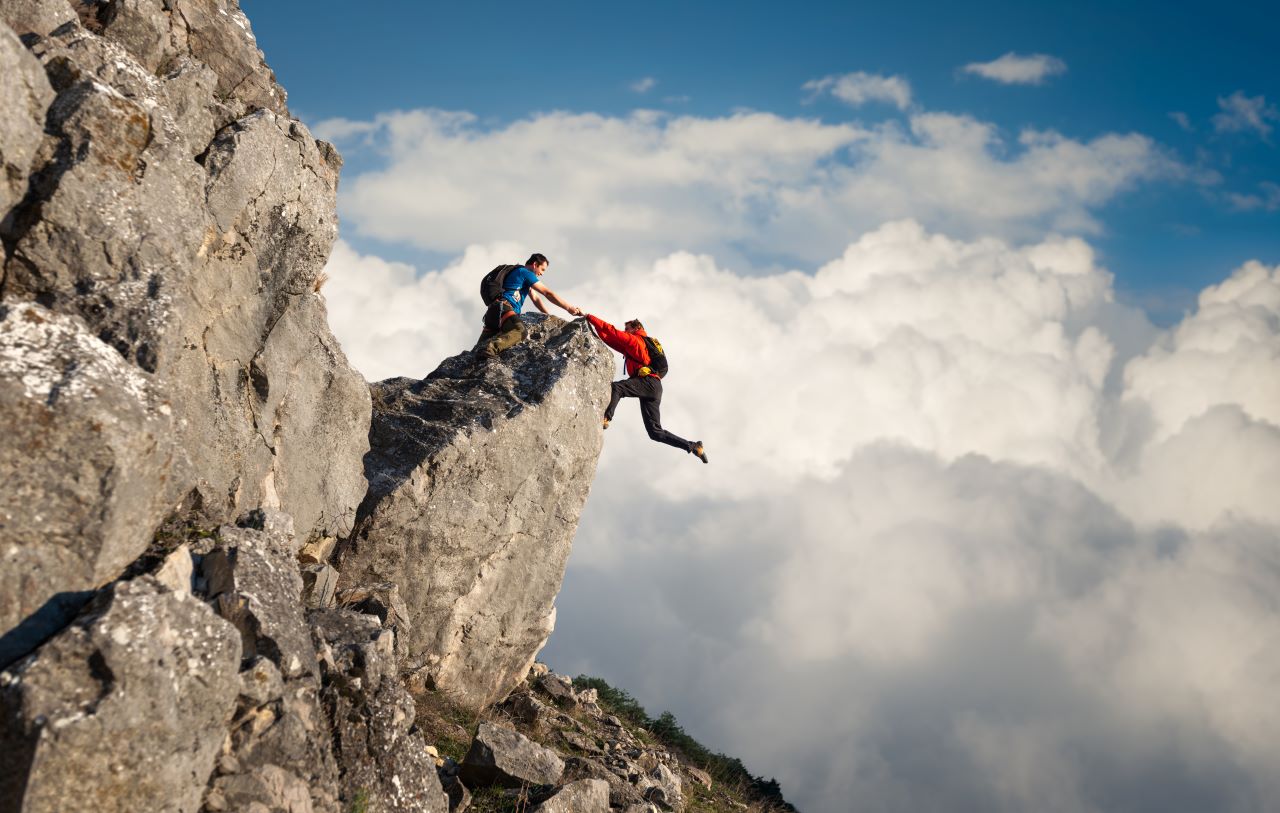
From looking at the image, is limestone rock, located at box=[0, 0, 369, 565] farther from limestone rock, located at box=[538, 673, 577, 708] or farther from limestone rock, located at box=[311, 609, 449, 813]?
limestone rock, located at box=[538, 673, 577, 708]

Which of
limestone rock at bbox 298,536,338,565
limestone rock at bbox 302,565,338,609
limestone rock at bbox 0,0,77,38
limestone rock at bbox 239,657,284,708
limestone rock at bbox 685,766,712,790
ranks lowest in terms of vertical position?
limestone rock at bbox 239,657,284,708

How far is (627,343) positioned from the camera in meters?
24.3

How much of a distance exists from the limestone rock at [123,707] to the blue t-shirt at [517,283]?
13.8 m

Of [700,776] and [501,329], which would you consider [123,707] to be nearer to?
[501,329]

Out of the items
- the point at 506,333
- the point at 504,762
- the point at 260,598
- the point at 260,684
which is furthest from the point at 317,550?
the point at 506,333

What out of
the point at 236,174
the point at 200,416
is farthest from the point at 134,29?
the point at 200,416

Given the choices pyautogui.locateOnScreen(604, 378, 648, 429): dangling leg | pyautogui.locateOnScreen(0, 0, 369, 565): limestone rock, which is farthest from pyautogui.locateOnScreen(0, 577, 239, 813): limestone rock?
pyautogui.locateOnScreen(604, 378, 648, 429): dangling leg

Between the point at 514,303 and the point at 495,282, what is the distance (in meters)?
0.65

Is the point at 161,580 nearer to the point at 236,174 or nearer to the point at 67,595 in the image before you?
the point at 67,595

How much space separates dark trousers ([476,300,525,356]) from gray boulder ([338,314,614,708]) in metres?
0.27

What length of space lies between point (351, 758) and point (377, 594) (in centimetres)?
583

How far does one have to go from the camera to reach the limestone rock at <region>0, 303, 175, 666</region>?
8969 mm

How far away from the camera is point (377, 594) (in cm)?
1731

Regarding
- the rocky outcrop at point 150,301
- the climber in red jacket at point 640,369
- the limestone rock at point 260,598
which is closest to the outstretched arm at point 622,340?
the climber in red jacket at point 640,369
